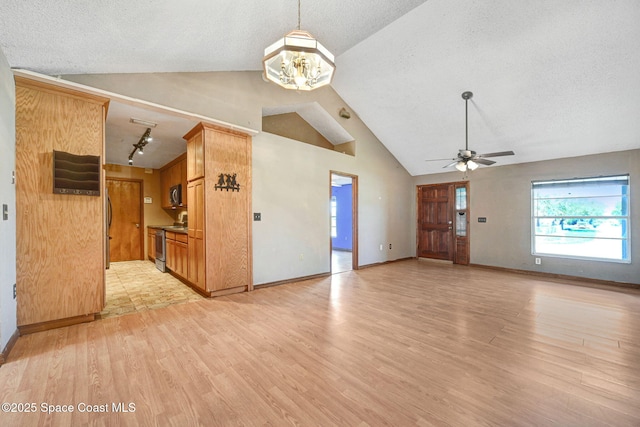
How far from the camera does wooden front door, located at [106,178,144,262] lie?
6.71 meters

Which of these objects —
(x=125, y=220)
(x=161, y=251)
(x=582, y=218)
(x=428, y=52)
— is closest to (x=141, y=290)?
(x=161, y=251)

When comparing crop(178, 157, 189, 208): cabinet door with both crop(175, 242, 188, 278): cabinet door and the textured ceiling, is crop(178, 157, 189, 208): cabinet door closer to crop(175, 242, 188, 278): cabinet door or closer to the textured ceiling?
crop(175, 242, 188, 278): cabinet door

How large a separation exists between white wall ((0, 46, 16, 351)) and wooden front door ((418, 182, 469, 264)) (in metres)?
7.84

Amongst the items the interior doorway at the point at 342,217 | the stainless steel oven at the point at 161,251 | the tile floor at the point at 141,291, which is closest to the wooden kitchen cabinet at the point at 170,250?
the stainless steel oven at the point at 161,251

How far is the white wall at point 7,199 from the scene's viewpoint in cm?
215

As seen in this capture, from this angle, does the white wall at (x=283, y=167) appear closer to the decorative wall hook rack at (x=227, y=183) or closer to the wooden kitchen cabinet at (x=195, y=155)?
the decorative wall hook rack at (x=227, y=183)

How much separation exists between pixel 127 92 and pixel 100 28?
3.03ft

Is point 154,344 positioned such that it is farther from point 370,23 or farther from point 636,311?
point 636,311

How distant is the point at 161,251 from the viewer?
5676mm

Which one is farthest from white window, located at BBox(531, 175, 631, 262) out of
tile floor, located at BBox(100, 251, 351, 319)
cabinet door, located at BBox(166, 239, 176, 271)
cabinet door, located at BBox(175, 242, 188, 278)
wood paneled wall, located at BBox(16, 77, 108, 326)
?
wood paneled wall, located at BBox(16, 77, 108, 326)

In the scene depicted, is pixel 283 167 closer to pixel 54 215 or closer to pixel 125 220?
pixel 54 215

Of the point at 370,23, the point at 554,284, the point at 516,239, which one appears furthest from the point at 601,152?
the point at 370,23

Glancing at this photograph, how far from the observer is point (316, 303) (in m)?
3.64

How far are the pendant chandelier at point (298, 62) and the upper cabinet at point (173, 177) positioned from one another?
4.31 m
